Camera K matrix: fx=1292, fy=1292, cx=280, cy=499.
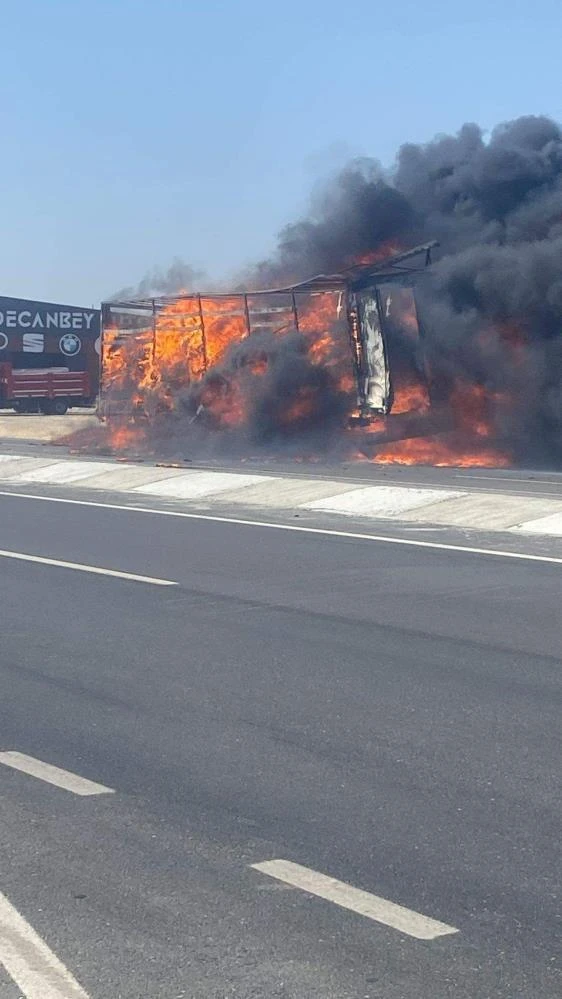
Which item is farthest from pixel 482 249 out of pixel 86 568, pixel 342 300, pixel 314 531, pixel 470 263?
pixel 86 568

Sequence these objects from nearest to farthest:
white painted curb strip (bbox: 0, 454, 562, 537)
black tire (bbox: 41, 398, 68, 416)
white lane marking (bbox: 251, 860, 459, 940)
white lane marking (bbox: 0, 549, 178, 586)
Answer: white lane marking (bbox: 251, 860, 459, 940) < white lane marking (bbox: 0, 549, 178, 586) < white painted curb strip (bbox: 0, 454, 562, 537) < black tire (bbox: 41, 398, 68, 416)

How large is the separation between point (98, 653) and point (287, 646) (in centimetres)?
119

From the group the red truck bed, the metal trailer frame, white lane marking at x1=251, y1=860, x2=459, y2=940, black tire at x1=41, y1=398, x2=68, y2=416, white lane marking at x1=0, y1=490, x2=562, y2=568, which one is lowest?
white lane marking at x1=251, y1=860, x2=459, y2=940

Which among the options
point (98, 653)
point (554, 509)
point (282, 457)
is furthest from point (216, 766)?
point (282, 457)

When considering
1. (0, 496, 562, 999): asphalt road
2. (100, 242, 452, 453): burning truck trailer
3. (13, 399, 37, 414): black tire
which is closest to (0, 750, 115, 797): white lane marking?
(0, 496, 562, 999): asphalt road

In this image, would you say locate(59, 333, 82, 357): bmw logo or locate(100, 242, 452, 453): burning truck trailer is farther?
locate(59, 333, 82, 357): bmw logo

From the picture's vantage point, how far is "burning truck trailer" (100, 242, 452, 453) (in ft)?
82.3

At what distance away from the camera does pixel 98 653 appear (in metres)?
8.11

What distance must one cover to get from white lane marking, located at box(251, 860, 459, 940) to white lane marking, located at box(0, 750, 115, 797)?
113 centimetres

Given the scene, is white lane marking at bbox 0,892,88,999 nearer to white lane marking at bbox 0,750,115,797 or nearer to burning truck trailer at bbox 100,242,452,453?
white lane marking at bbox 0,750,115,797

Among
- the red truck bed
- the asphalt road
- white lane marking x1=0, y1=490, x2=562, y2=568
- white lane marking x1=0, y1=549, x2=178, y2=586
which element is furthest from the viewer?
the red truck bed

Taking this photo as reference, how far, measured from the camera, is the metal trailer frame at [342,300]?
25.1 metres

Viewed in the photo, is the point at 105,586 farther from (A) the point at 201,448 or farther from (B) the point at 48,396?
(B) the point at 48,396

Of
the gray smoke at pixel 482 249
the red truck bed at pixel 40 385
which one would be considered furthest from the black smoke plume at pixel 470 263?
the red truck bed at pixel 40 385
